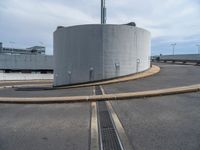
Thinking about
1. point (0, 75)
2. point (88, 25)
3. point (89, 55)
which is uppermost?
point (88, 25)

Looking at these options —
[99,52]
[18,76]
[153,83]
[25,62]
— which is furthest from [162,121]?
[25,62]

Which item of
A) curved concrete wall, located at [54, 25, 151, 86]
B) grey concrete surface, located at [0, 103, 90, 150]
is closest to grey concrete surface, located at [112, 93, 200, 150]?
grey concrete surface, located at [0, 103, 90, 150]

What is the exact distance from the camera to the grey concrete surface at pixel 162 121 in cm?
456

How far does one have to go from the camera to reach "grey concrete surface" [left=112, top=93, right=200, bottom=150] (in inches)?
180

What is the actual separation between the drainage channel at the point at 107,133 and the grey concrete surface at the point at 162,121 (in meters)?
0.30

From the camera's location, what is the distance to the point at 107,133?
546 cm

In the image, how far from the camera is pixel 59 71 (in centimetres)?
1955

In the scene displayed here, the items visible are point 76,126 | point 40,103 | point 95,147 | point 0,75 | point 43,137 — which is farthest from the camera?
point 0,75

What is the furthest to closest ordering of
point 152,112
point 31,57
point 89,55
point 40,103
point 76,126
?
point 31,57
point 89,55
point 40,103
point 152,112
point 76,126

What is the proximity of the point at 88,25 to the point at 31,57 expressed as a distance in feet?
157

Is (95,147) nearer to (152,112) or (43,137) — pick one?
(43,137)

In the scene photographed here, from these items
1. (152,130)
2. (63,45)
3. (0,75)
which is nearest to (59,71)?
(63,45)

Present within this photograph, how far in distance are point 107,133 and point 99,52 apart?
12.1m

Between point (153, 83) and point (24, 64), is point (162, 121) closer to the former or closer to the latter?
point (153, 83)
